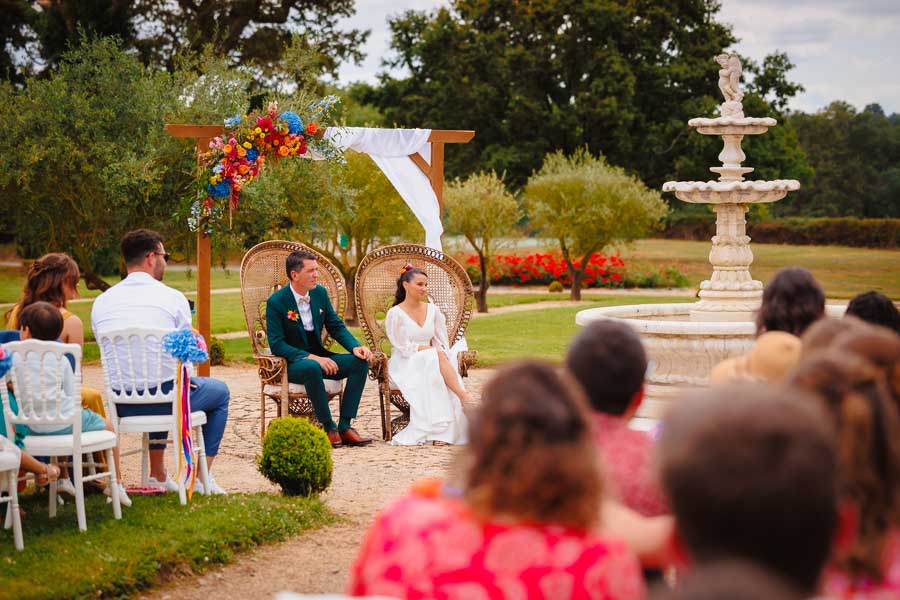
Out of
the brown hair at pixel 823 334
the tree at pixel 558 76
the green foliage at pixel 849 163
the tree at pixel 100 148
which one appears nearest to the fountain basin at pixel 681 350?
the brown hair at pixel 823 334

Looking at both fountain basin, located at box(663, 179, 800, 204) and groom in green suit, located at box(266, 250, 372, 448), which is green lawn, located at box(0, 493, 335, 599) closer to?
groom in green suit, located at box(266, 250, 372, 448)

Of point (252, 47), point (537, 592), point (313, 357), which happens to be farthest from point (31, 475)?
point (252, 47)

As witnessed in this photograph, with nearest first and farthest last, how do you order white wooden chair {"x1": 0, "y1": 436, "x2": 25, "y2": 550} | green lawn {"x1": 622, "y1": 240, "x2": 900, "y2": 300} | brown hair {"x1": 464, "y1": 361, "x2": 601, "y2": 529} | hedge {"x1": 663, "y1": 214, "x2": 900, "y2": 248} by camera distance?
brown hair {"x1": 464, "y1": 361, "x2": 601, "y2": 529} < white wooden chair {"x1": 0, "y1": 436, "x2": 25, "y2": 550} < green lawn {"x1": 622, "y1": 240, "x2": 900, "y2": 300} < hedge {"x1": 663, "y1": 214, "x2": 900, "y2": 248}

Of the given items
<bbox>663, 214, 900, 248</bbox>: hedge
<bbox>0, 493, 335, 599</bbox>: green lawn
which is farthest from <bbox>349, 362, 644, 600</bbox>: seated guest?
<bbox>663, 214, 900, 248</bbox>: hedge

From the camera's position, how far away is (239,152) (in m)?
9.12

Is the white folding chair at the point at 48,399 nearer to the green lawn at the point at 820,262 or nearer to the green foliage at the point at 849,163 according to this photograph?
the green lawn at the point at 820,262

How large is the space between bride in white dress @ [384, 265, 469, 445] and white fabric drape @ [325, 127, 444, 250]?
72.5 inches

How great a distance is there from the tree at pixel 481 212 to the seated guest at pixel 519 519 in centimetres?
1723

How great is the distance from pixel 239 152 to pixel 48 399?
4.46m

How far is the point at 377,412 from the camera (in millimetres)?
9375

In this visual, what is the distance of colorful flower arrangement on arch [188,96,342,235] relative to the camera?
361 inches

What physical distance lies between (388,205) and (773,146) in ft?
50.8

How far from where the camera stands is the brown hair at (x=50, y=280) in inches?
224

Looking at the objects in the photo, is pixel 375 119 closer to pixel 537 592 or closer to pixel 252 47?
pixel 252 47
